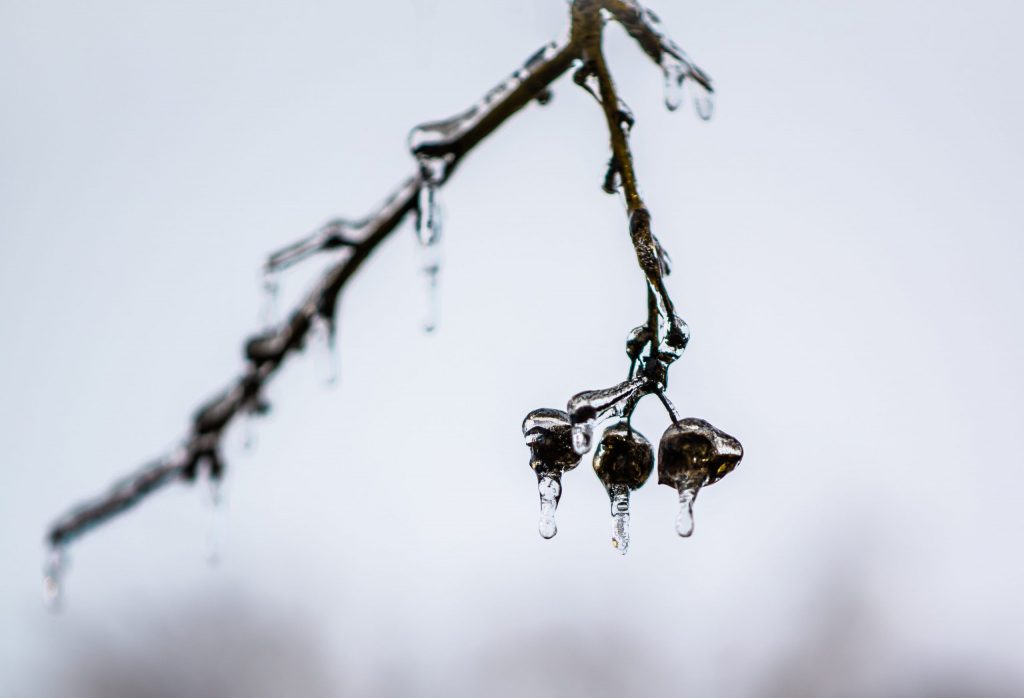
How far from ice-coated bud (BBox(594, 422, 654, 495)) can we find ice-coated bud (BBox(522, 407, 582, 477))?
5 cm

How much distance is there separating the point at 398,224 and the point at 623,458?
43 centimetres

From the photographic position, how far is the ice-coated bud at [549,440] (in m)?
1.30

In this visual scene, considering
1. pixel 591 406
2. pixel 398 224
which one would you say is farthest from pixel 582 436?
pixel 398 224

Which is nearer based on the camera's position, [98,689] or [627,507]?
[627,507]

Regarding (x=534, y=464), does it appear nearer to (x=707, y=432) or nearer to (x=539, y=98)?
(x=707, y=432)

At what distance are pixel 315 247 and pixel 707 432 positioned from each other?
0.54m

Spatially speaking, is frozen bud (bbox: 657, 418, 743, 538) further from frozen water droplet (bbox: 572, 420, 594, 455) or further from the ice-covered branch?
the ice-covered branch

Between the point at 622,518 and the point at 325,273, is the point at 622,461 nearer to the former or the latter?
the point at 622,518

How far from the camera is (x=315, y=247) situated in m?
1.22

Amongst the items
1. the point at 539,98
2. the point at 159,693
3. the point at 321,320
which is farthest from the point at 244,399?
the point at 159,693

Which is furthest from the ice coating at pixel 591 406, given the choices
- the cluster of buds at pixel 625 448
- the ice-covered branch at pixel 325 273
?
the ice-covered branch at pixel 325 273

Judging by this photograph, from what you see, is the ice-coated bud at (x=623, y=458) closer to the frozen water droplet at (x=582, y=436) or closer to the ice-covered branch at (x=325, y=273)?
the frozen water droplet at (x=582, y=436)

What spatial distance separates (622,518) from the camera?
1.33 m

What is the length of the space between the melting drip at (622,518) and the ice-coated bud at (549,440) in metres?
0.07
